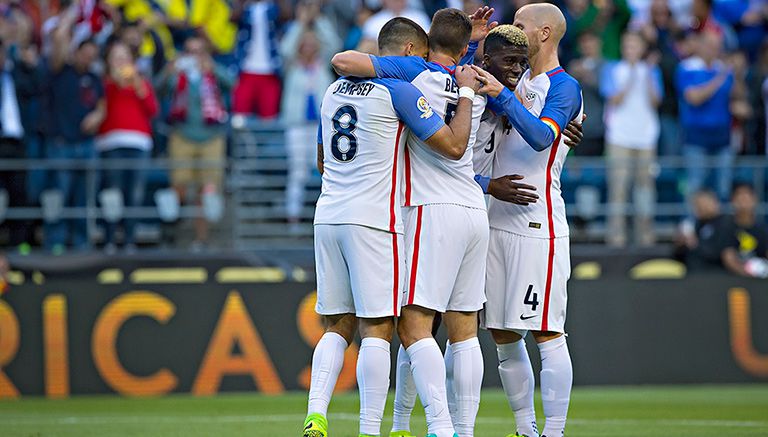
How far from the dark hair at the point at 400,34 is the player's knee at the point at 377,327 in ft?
5.60

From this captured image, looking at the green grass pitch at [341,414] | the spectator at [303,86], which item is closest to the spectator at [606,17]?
the spectator at [303,86]

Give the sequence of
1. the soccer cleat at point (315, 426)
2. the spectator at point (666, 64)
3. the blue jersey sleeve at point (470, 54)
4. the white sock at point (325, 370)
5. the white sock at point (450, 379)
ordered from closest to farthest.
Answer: the soccer cleat at point (315, 426), the white sock at point (325, 370), the white sock at point (450, 379), the blue jersey sleeve at point (470, 54), the spectator at point (666, 64)

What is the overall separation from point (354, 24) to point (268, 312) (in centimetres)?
492

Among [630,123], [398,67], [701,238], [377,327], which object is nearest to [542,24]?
[398,67]

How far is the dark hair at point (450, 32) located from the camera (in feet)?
26.8

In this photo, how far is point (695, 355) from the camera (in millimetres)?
15023

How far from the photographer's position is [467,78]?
814 cm

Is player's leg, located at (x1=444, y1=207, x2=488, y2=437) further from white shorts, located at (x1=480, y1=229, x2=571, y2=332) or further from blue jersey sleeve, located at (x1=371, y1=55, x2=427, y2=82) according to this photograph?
blue jersey sleeve, located at (x1=371, y1=55, x2=427, y2=82)

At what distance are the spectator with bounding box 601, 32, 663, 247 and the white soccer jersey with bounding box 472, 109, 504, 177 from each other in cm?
756

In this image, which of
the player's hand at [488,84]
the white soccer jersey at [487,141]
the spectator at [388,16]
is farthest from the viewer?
the spectator at [388,16]

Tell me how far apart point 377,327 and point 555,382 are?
49.5 inches

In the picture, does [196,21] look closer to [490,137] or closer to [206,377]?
[206,377]

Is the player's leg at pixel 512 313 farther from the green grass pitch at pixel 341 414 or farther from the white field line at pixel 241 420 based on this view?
the white field line at pixel 241 420

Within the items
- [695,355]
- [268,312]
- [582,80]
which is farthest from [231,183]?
[695,355]
